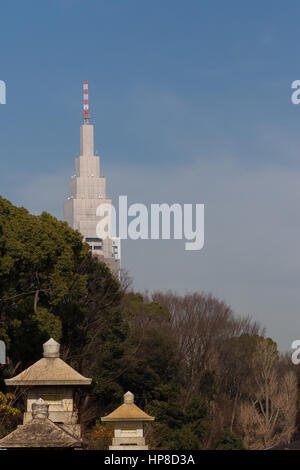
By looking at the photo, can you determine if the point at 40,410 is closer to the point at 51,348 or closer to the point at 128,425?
the point at 51,348

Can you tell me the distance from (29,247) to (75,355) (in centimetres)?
960

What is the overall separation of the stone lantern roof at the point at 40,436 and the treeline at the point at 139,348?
28.4 feet

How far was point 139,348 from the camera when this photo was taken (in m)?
65.1

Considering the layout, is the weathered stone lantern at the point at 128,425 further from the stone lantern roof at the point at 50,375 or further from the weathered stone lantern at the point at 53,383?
the weathered stone lantern at the point at 53,383

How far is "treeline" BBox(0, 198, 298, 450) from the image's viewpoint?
46719 mm

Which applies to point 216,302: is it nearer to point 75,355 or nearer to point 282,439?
point 282,439

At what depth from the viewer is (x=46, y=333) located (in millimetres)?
46875

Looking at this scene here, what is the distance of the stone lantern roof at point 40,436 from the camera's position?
1530 centimetres

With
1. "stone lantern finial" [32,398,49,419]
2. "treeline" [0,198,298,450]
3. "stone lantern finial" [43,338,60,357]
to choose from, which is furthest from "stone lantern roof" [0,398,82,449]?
"stone lantern finial" [43,338,60,357]

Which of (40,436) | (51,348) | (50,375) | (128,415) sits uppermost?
(51,348)

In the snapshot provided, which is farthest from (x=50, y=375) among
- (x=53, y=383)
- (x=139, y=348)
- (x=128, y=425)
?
(x=139, y=348)

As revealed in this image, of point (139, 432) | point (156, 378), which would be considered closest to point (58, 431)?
point (139, 432)

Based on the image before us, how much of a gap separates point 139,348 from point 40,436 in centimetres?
4969

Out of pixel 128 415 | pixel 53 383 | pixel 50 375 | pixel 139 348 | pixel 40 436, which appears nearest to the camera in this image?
pixel 40 436
